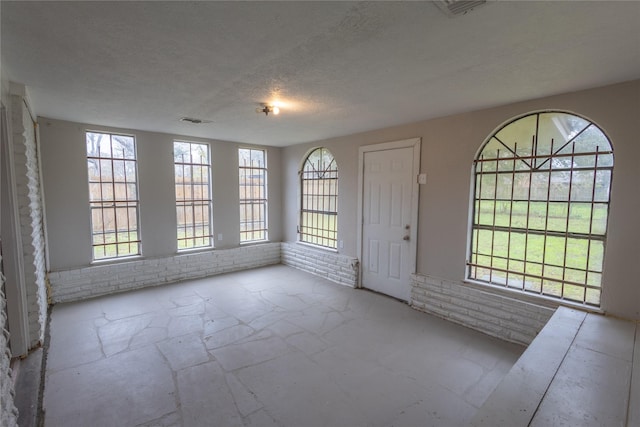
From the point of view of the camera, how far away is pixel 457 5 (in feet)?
4.81

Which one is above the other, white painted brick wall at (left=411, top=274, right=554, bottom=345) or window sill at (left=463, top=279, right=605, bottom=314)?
window sill at (left=463, top=279, right=605, bottom=314)

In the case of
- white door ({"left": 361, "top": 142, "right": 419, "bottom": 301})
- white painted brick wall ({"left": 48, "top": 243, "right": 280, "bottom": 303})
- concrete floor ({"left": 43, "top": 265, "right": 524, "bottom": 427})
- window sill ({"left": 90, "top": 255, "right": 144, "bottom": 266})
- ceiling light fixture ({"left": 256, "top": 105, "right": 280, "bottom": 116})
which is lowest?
concrete floor ({"left": 43, "top": 265, "right": 524, "bottom": 427})

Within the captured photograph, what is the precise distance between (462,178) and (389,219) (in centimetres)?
116

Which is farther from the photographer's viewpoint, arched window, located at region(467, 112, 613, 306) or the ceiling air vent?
arched window, located at region(467, 112, 613, 306)

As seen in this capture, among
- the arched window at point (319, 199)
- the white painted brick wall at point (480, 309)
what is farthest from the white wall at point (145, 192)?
the white painted brick wall at point (480, 309)

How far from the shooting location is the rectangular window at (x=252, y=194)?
5.84 metres

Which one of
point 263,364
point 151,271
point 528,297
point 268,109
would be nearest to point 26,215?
point 151,271

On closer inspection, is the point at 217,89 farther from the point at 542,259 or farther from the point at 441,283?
the point at 542,259

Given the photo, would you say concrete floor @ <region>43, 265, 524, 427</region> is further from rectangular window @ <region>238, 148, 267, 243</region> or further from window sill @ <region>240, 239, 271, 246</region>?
rectangular window @ <region>238, 148, 267, 243</region>

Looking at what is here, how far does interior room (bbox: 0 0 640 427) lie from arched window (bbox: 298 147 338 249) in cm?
24

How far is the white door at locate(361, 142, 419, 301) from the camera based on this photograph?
4.04 m

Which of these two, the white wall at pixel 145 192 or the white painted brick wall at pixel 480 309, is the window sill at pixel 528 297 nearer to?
the white painted brick wall at pixel 480 309

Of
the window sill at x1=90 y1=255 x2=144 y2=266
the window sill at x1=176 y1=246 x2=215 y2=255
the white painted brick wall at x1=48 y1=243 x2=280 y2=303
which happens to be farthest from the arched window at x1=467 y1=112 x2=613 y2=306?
the window sill at x1=90 y1=255 x2=144 y2=266

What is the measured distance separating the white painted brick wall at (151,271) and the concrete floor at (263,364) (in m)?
0.30
